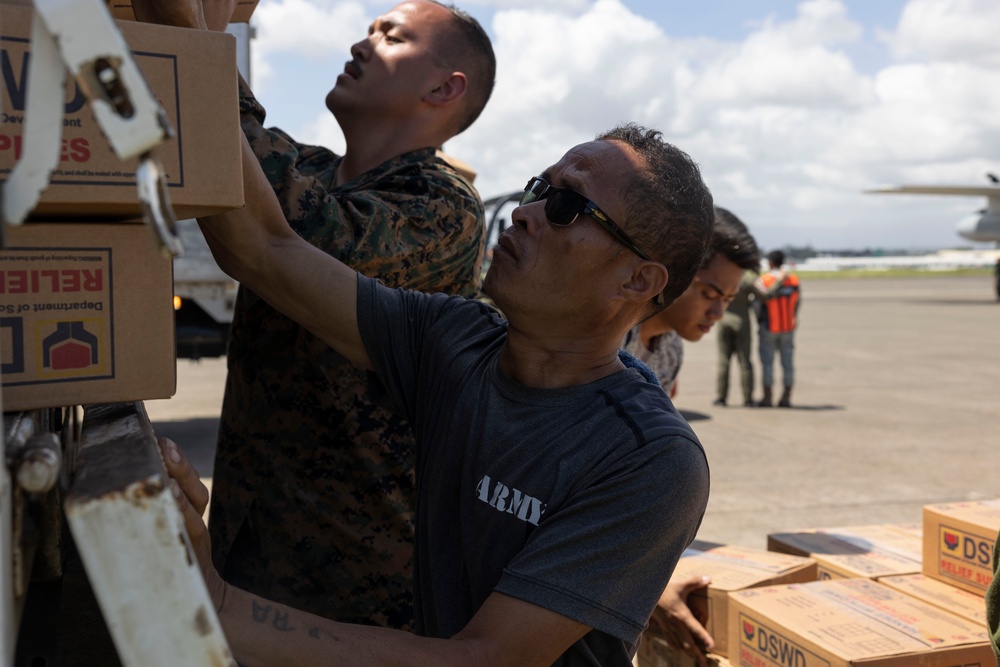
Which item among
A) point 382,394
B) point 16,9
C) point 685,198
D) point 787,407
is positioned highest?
point 16,9

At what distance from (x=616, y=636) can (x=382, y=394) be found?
807 millimetres

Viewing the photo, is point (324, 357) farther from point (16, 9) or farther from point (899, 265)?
point (899, 265)

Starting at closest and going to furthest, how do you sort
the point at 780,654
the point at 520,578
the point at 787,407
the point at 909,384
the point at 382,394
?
the point at 520,578
the point at 382,394
the point at 780,654
the point at 787,407
the point at 909,384

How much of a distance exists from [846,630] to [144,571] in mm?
2217

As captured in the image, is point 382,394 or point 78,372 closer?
point 78,372

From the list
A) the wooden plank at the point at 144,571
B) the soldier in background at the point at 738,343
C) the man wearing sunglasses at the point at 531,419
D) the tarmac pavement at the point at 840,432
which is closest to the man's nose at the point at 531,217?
the man wearing sunglasses at the point at 531,419

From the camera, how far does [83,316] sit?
1.32 m

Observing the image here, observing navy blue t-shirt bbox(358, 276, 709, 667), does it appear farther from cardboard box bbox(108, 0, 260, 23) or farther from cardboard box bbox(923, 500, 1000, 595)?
cardboard box bbox(923, 500, 1000, 595)

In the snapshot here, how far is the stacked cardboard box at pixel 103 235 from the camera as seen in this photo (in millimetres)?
1250

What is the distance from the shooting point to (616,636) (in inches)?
60.2

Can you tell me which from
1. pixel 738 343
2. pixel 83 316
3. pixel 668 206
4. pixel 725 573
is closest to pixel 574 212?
pixel 668 206

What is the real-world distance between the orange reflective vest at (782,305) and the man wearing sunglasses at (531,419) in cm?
966

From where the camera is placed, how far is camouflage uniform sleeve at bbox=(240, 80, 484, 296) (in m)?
2.00

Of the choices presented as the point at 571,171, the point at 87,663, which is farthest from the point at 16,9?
→ the point at 87,663
